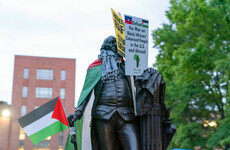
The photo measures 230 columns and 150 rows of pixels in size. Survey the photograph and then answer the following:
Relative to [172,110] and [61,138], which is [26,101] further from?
[172,110]

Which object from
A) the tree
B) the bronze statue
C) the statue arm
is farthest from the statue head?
the tree

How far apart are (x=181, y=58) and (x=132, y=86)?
1258 centimetres

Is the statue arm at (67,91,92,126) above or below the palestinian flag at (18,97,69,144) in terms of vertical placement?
above

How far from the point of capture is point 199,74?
18.8 m

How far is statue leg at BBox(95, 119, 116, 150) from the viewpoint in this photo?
5.34 meters

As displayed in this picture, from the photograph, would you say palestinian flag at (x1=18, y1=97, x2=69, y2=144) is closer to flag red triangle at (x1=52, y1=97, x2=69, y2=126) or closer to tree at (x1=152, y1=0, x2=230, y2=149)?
flag red triangle at (x1=52, y1=97, x2=69, y2=126)

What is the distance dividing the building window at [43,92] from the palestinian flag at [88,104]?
182 feet

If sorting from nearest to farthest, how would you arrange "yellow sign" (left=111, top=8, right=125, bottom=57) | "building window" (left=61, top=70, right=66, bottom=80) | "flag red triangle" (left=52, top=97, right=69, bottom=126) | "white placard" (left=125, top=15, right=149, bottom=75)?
1. "white placard" (left=125, top=15, right=149, bottom=75)
2. "yellow sign" (left=111, top=8, right=125, bottom=57)
3. "flag red triangle" (left=52, top=97, right=69, bottom=126)
4. "building window" (left=61, top=70, right=66, bottom=80)

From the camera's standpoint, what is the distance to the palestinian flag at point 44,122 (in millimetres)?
6855

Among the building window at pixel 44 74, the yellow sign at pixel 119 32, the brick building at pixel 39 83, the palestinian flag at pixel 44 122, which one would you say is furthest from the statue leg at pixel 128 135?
the building window at pixel 44 74

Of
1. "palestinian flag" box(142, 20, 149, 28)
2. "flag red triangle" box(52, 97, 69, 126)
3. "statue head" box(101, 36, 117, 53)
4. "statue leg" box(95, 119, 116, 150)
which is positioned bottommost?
"statue leg" box(95, 119, 116, 150)

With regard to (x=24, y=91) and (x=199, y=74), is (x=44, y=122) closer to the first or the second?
(x=199, y=74)

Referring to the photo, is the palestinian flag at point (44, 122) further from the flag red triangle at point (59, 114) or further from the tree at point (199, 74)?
the tree at point (199, 74)

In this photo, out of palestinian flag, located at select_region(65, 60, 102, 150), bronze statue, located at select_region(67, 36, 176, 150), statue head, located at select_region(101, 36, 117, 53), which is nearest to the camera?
bronze statue, located at select_region(67, 36, 176, 150)
